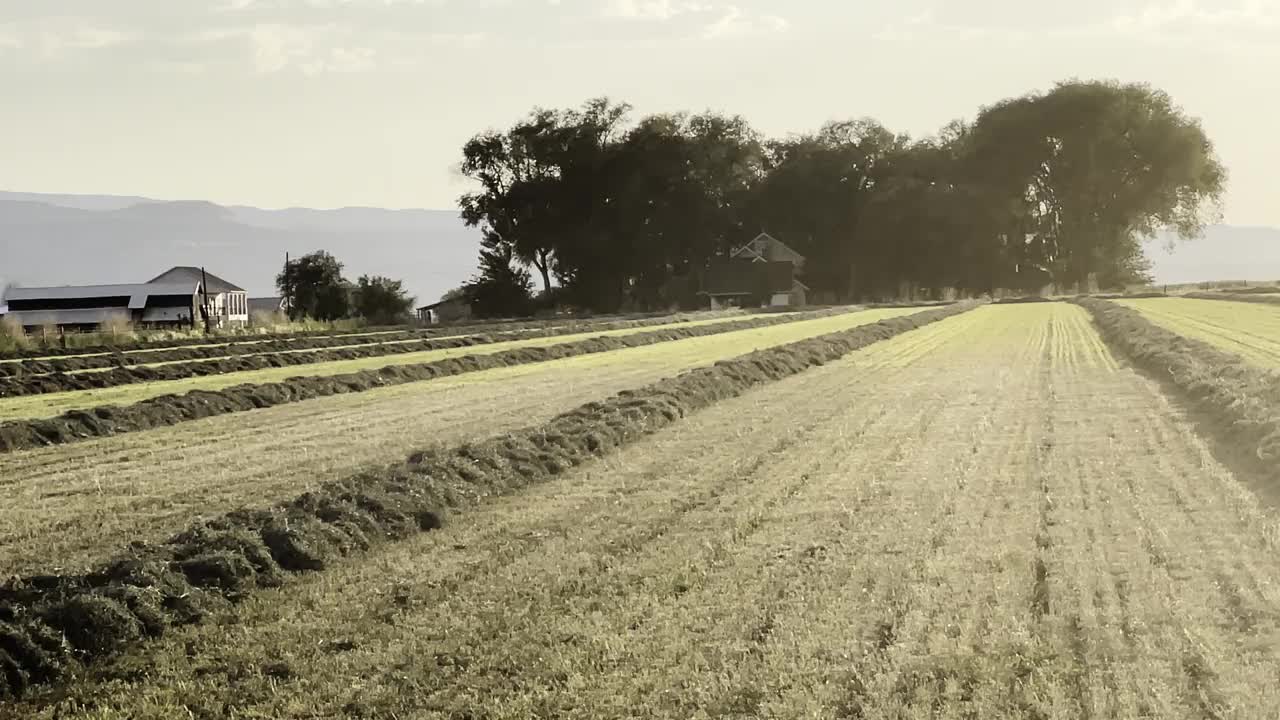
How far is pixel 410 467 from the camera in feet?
45.4

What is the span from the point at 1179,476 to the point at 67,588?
33.3 feet

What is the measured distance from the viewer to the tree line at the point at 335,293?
86.5 m

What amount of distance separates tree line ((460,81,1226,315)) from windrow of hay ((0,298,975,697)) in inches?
2905

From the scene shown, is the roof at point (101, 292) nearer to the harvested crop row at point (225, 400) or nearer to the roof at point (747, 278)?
the roof at point (747, 278)

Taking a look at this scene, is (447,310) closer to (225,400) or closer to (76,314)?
(76,314)

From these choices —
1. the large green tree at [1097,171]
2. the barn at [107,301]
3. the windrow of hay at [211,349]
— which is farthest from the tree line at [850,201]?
the windrow of hay at [211,349]

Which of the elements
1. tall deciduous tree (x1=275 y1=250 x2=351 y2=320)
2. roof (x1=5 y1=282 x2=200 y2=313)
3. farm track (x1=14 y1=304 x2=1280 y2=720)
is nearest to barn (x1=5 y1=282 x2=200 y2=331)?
roof (x1=5 y1=282 x2=200 y2=313)

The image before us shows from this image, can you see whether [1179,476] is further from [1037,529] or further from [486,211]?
[486,211]

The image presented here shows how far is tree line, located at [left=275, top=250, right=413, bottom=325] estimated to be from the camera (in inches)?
3406

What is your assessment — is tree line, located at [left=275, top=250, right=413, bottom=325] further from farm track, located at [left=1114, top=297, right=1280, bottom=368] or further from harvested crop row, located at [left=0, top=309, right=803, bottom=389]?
farm track, located at [left=1114, top=297, right=1280, bottom=368]

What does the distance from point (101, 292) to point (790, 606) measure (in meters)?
91.2

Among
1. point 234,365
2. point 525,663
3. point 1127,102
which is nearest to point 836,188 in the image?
point 1127,102

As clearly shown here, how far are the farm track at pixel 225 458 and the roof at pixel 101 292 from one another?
6874cm

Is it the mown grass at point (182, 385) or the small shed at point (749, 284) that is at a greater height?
the small shed at point (749, 284)
